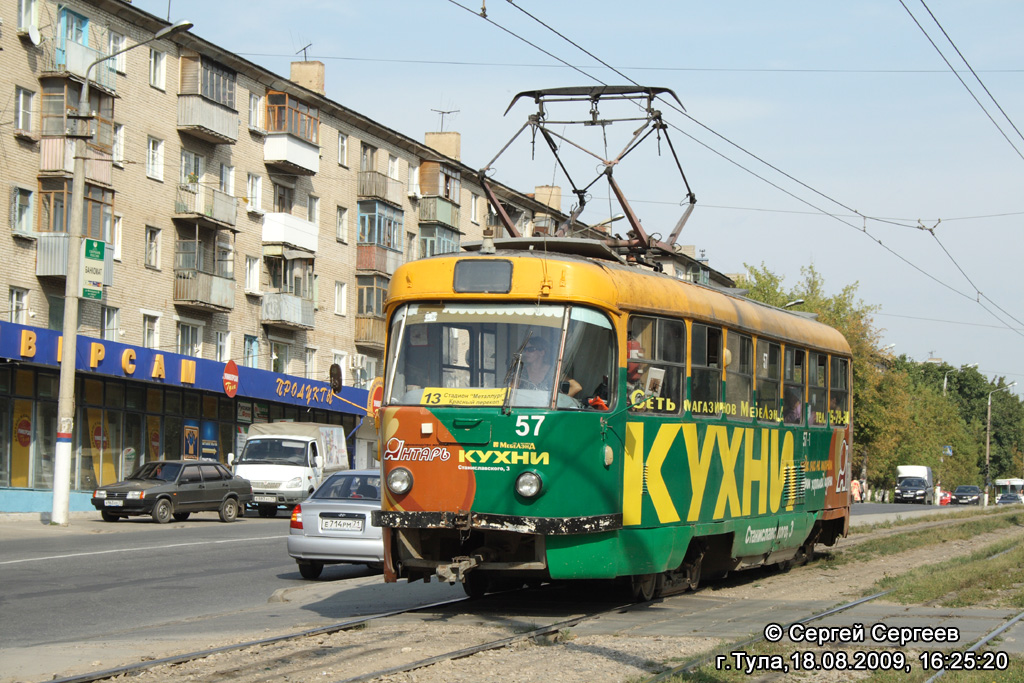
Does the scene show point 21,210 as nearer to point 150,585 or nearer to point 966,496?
point 150,585

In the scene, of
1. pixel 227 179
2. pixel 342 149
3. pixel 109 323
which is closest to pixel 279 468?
pixel 109 323

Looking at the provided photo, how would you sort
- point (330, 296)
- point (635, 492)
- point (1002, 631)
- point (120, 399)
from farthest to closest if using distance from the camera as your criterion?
1. point (330, 296)
2. point (120, 399)
3. point (635, 492)
4. point (1002, 631)

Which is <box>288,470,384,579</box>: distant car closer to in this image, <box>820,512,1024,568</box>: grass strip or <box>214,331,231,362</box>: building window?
<box>820,512,1024,568</box>: grass strip

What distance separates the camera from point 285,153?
151 ft

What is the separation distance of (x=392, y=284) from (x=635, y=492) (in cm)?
290

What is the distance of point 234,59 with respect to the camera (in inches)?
1729

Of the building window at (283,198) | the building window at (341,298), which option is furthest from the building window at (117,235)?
the building window at (341,298)

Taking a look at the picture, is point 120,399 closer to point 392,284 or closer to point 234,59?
point 234,59

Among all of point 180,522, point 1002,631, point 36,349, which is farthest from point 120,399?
point 1002,631

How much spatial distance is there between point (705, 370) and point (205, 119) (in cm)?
3134

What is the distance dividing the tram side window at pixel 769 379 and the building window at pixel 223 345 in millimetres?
30566

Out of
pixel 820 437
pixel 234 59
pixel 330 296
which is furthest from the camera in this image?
pixel 330 296

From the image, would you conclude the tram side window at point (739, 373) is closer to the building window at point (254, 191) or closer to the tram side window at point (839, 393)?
the tram side window at point (839, 393)

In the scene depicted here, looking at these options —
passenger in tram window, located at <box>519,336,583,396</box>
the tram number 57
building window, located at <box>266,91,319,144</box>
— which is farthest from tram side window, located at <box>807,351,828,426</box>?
building window, located at <box>266,91,319,144</box>
